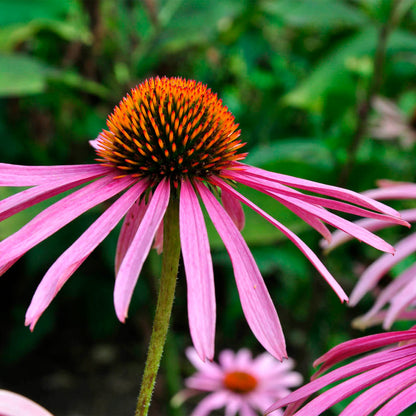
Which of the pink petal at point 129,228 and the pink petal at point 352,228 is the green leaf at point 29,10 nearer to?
the pink petal at point 129,228

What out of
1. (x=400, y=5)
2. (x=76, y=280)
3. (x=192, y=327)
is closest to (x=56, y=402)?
(x=76, y=280)

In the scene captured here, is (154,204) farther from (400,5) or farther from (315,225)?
(400,5)

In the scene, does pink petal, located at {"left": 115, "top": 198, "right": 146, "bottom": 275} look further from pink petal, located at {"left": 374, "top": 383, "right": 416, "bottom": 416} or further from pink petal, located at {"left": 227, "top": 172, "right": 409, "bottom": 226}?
pink petal, located at {"left": 374, "top": 383, "right": 416, "bottom": 416}

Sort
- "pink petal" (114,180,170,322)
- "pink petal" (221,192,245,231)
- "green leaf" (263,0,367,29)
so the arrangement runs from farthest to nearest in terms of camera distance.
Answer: "green leaf" (263,0,367,29)
"pink petal" (221,192,245,231)
"pink petal" (114,180,170,322)

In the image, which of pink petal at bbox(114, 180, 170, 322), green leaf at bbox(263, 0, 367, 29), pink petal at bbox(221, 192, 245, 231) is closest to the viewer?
pink petal at bbox(114, 180, 170, 322)

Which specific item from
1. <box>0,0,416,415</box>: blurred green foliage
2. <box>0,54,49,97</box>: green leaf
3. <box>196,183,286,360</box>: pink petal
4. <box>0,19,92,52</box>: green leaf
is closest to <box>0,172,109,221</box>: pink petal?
<box>196,183,286,360</box>: pink petal

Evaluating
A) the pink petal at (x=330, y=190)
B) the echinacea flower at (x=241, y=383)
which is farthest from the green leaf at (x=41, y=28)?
the pink petal at (x=330, y=190)

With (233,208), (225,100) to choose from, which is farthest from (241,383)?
(225,100)
